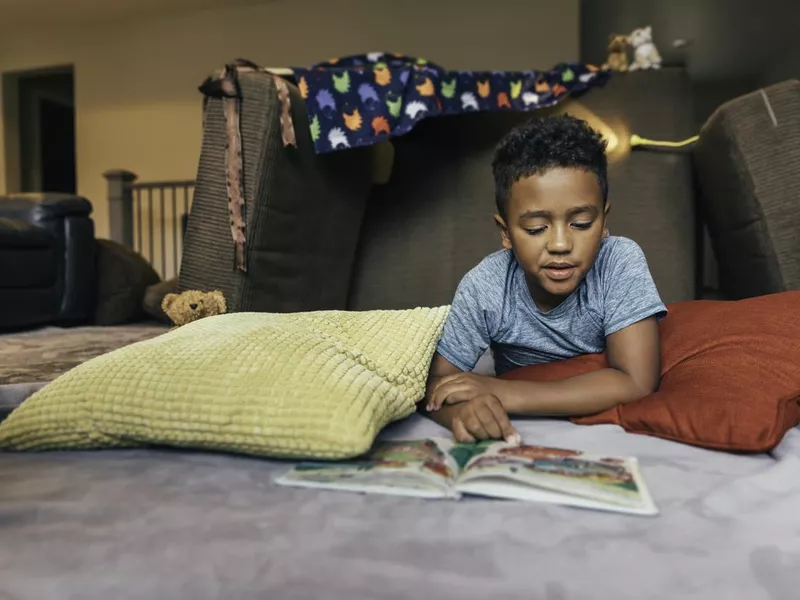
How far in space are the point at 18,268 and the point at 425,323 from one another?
1.92 metres

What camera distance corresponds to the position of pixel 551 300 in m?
1.01

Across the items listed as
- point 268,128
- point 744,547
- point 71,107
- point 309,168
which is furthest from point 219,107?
point 71,107

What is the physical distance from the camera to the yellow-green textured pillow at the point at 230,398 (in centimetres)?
67

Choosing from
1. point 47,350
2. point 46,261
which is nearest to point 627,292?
point 47,350

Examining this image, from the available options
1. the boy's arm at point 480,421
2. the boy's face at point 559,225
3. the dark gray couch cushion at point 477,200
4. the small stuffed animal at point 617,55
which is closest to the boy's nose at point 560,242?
the boy's face at point 559,225

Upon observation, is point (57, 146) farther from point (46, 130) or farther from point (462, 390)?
point (462, 390)

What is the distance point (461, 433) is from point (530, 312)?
0.33m

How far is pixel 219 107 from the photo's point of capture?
145 cm

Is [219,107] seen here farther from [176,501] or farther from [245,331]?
[176,501]

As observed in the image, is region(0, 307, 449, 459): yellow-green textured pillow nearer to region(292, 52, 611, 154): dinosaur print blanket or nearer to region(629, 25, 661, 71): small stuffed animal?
region(292, 52, 611, 154): dinosaur print blanket

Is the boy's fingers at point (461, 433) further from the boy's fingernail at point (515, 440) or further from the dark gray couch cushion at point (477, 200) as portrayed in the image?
the dark gray couch cushion at point (477, 200)

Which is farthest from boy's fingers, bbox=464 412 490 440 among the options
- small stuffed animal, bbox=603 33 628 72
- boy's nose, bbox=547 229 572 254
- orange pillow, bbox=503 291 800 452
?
small stuffed animal, bbox=603 33 628 72

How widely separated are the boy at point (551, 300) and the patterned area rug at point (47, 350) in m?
0.67

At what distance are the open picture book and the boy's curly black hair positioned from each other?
0.42 meters
